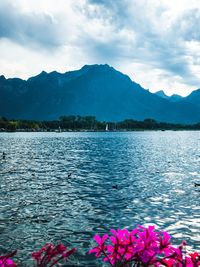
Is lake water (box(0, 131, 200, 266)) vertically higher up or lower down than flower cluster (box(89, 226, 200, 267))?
lower down

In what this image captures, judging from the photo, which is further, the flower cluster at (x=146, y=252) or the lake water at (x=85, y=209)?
the lake water at (x=85, y=209)

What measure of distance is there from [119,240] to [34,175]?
55.5 m

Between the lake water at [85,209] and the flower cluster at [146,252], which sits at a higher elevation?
the flower cluster at [146,252]

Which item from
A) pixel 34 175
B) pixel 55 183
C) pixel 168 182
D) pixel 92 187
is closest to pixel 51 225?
pixel 92 187

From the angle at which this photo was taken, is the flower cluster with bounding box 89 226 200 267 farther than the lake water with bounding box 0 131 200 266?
No

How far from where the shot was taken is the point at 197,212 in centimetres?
3052

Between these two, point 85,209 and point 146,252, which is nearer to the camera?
point 146,252

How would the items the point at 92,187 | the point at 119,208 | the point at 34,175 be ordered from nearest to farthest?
the point at 119,208 < the point at 92,187 < the point at 34,175

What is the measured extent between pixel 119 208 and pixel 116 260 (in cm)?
2882

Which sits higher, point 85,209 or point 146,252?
point 146,252

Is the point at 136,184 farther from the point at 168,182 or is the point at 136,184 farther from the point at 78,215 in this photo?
the point at 78,215

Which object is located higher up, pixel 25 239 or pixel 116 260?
pixel 116 260

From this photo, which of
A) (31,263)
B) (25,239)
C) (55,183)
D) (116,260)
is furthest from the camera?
(55,183)

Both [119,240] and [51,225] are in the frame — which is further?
[51,225]
